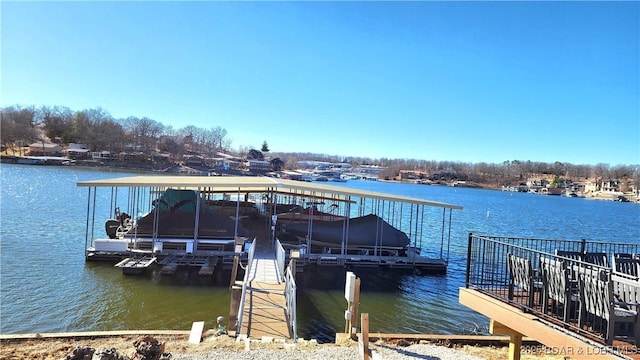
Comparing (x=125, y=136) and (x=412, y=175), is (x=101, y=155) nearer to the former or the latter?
(x=125, y=136)

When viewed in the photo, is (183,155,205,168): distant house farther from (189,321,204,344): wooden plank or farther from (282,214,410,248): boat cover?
(189,321,204,344): wooden plank

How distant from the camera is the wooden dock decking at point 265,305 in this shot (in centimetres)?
855

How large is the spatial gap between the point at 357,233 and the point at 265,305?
28.0ft

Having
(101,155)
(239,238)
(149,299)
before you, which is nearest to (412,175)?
(101,155)

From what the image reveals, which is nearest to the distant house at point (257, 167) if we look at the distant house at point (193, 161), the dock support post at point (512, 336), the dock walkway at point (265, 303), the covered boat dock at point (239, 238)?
the distant house at point (193, 161)

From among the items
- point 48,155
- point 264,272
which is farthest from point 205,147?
point 264,272

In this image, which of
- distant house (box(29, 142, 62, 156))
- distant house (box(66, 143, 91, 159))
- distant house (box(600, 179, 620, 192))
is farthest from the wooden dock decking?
distant house (box(600, 179, 620, 192))

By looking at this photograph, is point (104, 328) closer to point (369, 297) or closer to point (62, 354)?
point (62, 354)

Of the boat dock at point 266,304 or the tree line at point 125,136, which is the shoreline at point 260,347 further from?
the tree line at point 125,136

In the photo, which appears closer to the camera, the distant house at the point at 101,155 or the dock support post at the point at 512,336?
the dock support post at the point at 512,336

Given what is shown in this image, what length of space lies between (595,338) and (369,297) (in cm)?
961

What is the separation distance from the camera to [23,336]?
7.48m

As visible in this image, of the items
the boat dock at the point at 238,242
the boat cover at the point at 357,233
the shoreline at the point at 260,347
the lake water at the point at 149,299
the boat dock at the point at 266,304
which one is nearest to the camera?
the shoreline at the point at 260,347

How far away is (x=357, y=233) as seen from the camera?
1800 centimetres
